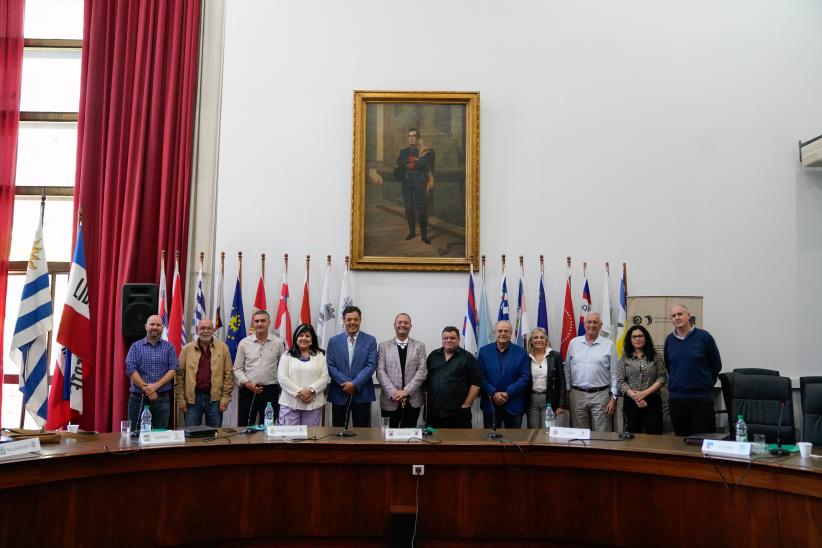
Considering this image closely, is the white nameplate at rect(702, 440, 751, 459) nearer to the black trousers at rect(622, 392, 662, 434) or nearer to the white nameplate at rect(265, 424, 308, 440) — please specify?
the black trousers at rect(622, 392, 662, 434)

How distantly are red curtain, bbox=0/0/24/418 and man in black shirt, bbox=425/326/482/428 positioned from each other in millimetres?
4566

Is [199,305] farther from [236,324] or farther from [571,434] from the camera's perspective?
[571,434]

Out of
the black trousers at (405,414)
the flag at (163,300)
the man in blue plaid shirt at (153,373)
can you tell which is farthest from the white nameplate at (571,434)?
the flag at (163,300)

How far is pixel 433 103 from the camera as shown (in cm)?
659

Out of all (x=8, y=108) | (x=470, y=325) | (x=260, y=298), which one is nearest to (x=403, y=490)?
(x=470, y=325)

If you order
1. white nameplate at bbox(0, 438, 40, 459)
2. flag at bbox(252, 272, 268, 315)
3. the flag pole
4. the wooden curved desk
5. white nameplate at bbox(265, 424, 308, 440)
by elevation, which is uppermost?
the flag pole

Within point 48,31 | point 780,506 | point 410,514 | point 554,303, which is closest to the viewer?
point 780,506

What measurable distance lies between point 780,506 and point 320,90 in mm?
5328

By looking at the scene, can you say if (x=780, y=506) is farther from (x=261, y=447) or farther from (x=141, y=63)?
(x=141, y=63)

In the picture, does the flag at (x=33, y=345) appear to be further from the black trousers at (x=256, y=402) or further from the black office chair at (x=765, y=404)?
the black office chair at (x=765, y=404)

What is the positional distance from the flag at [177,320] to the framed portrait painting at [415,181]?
1.68 meters

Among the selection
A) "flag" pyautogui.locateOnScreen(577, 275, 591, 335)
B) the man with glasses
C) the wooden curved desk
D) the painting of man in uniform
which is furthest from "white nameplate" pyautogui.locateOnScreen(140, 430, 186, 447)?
"flag" pyautogui.locateOnScreen(577, 275, 591, 335)

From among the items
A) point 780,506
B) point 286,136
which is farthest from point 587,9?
point 780,506

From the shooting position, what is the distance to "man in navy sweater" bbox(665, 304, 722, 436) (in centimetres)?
505
